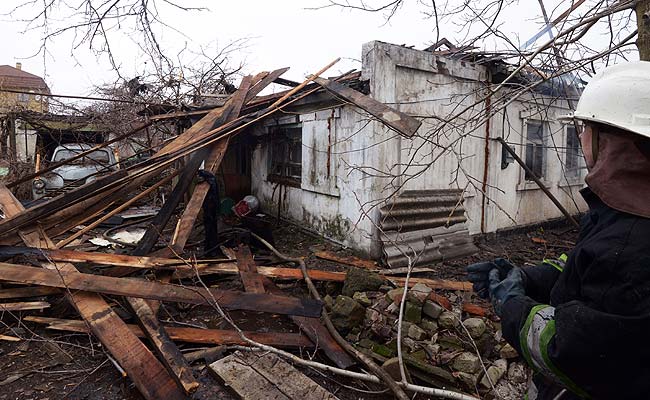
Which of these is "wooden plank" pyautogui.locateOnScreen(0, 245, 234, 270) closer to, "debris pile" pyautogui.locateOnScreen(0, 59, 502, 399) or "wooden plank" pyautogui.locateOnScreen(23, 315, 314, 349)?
"debris pile" pyautogui.locateOnScreen(0, 59, 502, 399)

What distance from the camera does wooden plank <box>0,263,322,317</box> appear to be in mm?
3797

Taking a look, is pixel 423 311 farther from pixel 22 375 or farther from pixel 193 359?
pixel 22 375

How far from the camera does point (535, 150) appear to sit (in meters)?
8.55

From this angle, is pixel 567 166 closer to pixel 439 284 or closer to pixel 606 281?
pixel 439 284

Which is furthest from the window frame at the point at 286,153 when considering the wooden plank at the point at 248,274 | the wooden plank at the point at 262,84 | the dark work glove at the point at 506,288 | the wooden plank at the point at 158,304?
the dark work glove at the point at 506,288

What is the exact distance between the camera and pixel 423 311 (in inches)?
154

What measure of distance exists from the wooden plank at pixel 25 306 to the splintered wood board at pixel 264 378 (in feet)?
7.16

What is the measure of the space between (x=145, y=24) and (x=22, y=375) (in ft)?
11.7

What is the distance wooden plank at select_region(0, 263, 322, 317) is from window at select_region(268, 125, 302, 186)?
4.15m

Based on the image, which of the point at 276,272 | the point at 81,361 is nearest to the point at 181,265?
the point at 276,272

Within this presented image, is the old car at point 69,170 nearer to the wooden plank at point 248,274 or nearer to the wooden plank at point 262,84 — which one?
the wooden plank at point 262,84

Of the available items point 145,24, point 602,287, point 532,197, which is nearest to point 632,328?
point 602,287

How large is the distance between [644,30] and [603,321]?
2539 mm

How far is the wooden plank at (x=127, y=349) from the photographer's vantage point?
9.59 ft
